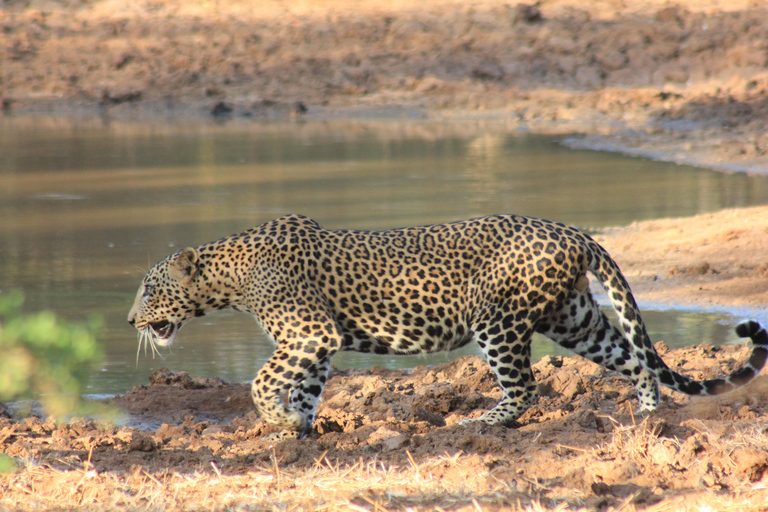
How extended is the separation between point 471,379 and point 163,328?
2076 mm

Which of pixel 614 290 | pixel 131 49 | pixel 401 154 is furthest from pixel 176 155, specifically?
pixel 614 290

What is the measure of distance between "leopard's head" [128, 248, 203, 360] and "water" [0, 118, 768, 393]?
1364 millimetres

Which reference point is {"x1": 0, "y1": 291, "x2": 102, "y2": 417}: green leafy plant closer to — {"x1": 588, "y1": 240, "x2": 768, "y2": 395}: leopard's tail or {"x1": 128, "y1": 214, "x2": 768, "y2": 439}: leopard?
{"x1": 128, "y1": 214, "x2": 768, "y2": 439}: leopard

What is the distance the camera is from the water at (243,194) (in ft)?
30.1

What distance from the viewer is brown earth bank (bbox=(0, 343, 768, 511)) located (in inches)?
187

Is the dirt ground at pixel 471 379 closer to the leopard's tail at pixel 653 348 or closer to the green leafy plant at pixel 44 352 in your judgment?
the leopard's tail at pixel 653 348

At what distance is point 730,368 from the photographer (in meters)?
7.32

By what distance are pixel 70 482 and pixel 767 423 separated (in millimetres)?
3485

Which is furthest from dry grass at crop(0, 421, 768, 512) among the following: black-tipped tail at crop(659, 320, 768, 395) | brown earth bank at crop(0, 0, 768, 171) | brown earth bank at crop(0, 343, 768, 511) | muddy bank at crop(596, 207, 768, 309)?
brown earth bank at crop(0, 0, 768, 171)

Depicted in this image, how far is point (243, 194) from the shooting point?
16.7 meters

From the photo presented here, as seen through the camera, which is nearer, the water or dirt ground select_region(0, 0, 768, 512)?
dirt ground select_region(0, 0, 768, 512)

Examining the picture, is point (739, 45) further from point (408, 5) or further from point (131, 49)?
point (131, 49)

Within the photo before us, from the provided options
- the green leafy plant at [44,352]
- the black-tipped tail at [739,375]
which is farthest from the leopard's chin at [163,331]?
the black-tipped tail at [739,375]

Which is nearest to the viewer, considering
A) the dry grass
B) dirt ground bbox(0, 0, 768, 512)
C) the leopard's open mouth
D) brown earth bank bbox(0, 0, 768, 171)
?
the dry grass
